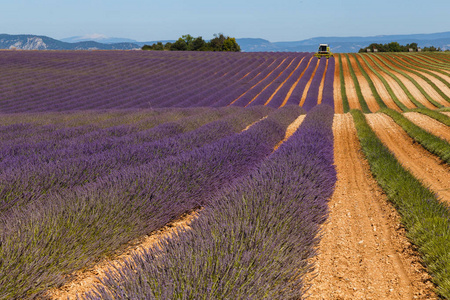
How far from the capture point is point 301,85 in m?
25.9

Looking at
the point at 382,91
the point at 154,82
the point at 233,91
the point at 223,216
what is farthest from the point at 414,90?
the point at 223,216

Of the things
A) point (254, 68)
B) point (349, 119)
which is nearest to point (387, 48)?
point (254, 68)

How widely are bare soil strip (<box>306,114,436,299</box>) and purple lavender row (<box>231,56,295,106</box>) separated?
1603 cm

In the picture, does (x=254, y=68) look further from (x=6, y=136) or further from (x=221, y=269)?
(x=221, y=269)

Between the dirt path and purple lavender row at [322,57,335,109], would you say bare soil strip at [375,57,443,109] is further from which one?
the dirt path

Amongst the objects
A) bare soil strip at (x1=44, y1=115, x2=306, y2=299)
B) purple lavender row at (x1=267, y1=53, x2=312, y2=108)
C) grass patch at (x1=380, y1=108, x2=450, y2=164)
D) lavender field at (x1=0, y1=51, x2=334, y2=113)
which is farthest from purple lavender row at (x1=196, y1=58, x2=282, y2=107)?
bare soil strip at (x1=44, y1=115, x2=306, y2=299)

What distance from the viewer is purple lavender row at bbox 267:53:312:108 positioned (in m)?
20.5

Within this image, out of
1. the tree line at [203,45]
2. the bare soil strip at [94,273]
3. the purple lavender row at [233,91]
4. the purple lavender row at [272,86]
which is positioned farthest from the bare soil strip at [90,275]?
the tree line at [203,45]

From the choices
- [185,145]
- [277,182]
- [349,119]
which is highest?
[277,182]

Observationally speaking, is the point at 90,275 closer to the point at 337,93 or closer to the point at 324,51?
the point at 337,93

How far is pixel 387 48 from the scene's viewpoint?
66875mm

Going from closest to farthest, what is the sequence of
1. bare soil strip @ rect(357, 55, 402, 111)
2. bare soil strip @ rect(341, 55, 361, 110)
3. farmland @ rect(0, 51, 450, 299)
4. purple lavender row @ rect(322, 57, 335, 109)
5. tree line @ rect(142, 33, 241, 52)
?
1. farmland @ rect(0, 51, 450, 299)
2. bare soil strip @ rect(357, 55, 402, 111)
3. bare soil strip @ rect(341, 55, 361, 110)
4. purple lavender row @ rect(322, 57, 335, 109)
5. tree line @ rect(142, 33, 241, 52)

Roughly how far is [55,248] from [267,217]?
76.0 inches

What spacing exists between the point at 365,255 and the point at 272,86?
23508mm
